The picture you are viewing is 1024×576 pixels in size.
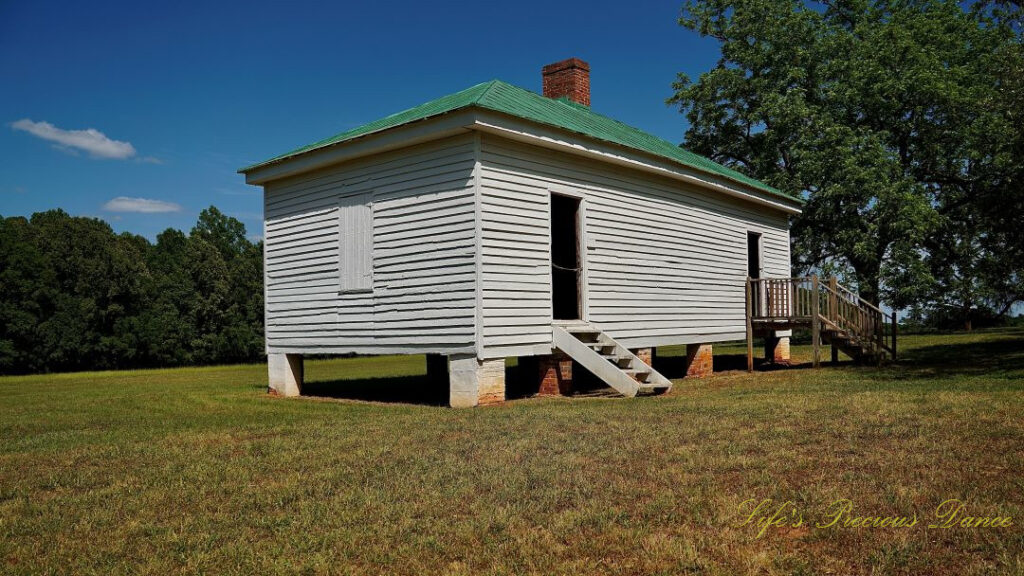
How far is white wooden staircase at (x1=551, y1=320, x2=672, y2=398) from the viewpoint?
12555mm

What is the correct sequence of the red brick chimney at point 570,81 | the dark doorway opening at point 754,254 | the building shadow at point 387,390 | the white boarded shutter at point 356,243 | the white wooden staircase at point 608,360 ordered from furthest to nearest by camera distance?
the dark doorway opening at point 754,254 < the red brick chimney at point 570,81 < the building shadow at point 387,390 < the white boarded shutter at point 356,243 < the white wooden staircase at point 608,360

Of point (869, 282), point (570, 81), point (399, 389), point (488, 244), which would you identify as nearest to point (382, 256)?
point (488, 244)

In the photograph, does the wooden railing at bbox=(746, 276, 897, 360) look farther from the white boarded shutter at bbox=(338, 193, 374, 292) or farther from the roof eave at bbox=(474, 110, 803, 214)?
the white boarded shutter at bbox=(338, 193, 374, 292)

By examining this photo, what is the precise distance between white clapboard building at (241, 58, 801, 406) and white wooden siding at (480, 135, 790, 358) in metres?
0.04

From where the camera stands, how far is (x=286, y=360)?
15.6 metres

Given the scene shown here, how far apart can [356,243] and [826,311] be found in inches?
431

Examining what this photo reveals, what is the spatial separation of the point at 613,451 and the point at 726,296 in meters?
12.5

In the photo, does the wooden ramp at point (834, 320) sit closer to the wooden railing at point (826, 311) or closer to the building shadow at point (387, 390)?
the wooden railing at point (826, 311)

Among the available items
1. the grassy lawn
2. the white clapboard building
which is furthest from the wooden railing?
the grassy lawn

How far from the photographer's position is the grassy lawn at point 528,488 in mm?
4367

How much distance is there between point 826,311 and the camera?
60.5ft

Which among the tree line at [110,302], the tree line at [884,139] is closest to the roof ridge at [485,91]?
the tree line at [884,139]

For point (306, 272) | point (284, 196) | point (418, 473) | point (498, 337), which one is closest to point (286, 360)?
point (306, 272)

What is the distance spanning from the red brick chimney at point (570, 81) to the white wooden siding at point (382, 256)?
712 cm
